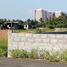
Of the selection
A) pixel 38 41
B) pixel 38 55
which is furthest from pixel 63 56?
pixel 38 41

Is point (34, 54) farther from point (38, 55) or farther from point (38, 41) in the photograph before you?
point (38, 41)

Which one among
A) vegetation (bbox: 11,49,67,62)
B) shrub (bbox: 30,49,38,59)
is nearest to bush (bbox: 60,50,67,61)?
vegetation (bbox: 11,49,67,62)

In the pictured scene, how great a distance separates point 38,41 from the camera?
13914 mm

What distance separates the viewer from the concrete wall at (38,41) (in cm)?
1337

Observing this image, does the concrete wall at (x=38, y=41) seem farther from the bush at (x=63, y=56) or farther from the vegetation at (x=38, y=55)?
the bush at (x=63, y=56)

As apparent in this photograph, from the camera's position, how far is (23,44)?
1430cm

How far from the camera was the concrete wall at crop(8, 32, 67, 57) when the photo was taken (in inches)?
526

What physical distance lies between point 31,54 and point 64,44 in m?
1.37

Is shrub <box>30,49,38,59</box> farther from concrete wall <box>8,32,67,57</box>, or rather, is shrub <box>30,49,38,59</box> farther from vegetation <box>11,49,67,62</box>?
concrete wall <box>8,32,67,57</box>

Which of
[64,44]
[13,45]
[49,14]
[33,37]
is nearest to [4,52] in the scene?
[13,45]

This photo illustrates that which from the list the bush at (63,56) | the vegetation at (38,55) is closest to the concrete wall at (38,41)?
the vegetation at (38,55)

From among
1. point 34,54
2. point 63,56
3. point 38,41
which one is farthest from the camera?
point 38,41

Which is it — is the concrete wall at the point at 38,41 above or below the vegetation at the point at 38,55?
above

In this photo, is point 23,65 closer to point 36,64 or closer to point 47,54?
point 36,64
